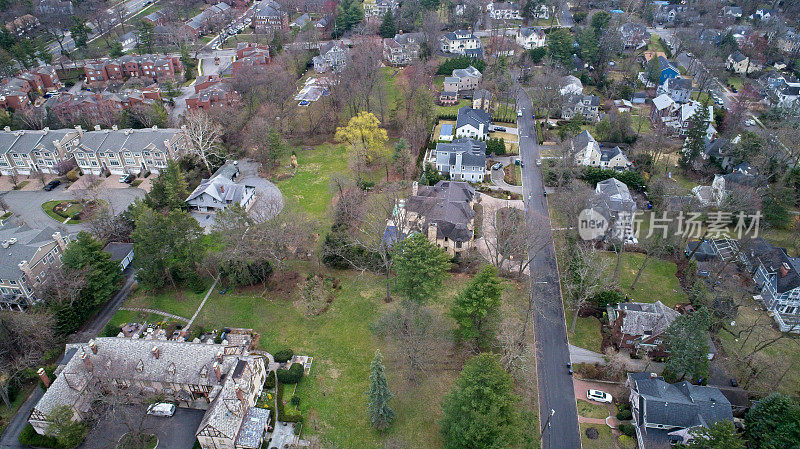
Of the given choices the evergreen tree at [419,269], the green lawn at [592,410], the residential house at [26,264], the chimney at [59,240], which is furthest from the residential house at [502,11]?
the residential house at [26,264]

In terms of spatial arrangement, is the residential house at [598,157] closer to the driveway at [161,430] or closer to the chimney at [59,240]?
the driveway at [161,430]

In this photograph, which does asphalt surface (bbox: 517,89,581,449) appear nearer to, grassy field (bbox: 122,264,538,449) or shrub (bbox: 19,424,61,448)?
grassy field (bbox: 122,264,538,449)

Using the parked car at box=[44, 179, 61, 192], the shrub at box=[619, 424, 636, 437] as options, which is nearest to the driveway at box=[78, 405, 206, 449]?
the shrub at box=[619, 424, 636, 437]

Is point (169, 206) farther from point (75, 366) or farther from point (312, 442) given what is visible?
point (312, 442)

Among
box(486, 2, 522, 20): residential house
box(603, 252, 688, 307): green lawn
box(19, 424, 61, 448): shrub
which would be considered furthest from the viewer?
box(486, 2, 522, 20): residential house

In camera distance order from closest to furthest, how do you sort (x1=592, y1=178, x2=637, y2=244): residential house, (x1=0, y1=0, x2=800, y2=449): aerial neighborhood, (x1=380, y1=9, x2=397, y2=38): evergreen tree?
(x1=0, y1=0, x2=800, y2=449): aerial neighborhood, (x1=592, y1=178, x2=637, y2=244): residential house, (x1=380, y1=9, x2=397, y2=38): evergreen tree

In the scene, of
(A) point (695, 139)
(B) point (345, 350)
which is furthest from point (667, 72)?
(B) point (345, 350)
